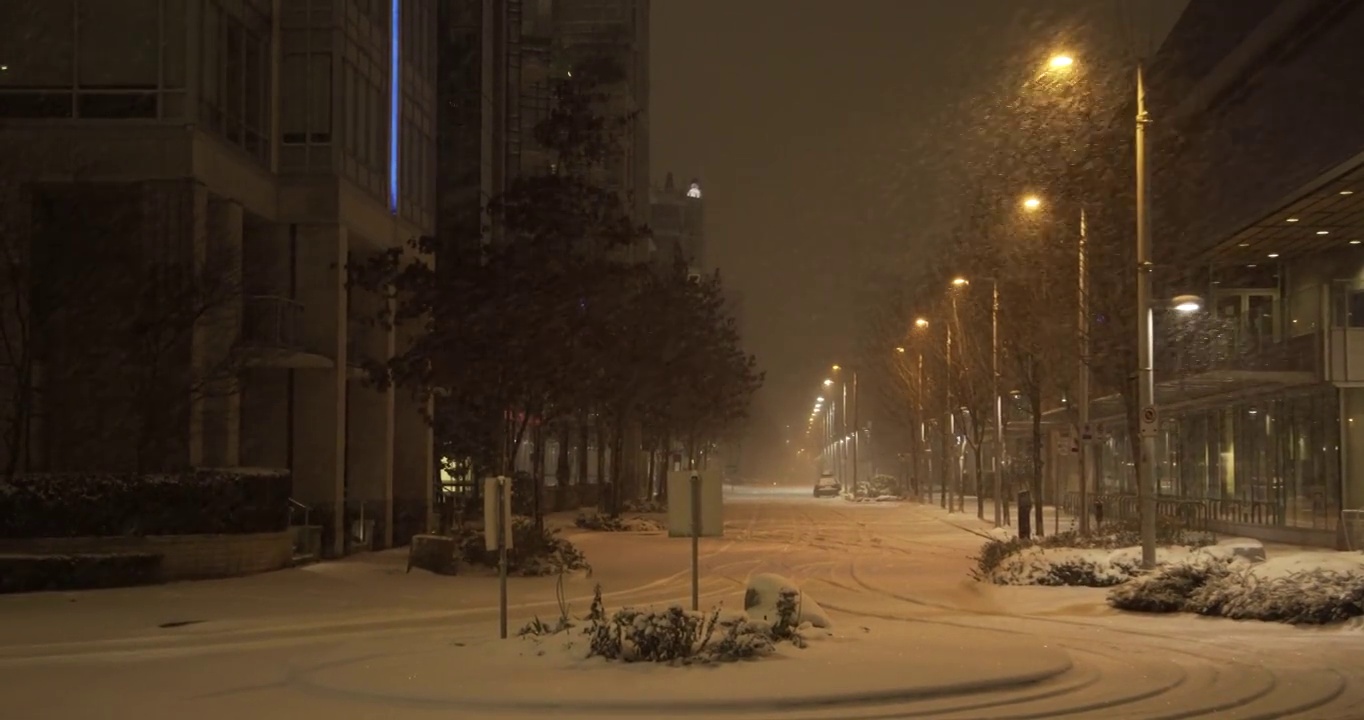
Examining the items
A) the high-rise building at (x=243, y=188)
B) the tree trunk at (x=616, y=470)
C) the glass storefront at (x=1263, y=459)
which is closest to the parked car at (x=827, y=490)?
the glass storefront at (x=1263, y=459)

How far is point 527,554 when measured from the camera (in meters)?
28.2

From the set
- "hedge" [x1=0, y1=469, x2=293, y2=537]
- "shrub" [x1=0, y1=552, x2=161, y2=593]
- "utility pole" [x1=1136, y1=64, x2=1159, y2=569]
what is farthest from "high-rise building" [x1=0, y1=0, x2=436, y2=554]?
"utility pole" [x1=1136, y1=64, x2=1159, y2=569]

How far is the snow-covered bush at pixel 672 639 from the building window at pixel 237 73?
19.7 meters

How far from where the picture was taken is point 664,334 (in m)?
53.9

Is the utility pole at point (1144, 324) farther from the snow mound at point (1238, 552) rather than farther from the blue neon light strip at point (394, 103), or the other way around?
the blue neon light strip at point (394, 103)

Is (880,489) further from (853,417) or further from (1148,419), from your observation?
(1148,419)

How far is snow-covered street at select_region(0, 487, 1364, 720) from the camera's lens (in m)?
12.7

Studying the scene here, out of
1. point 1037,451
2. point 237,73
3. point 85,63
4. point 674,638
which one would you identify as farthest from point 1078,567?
point 85,63

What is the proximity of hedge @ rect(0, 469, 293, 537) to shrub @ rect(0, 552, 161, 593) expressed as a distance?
0.80 metres

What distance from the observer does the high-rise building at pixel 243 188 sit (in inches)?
1157

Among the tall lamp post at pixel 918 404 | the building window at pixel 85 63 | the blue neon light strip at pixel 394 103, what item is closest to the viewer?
the building window at pixel 85 63

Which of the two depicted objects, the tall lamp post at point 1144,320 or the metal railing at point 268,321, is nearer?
the tall lamp post at point 1144,320

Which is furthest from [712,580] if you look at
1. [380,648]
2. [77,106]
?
[77,106]

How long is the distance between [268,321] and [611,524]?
19099 mm
